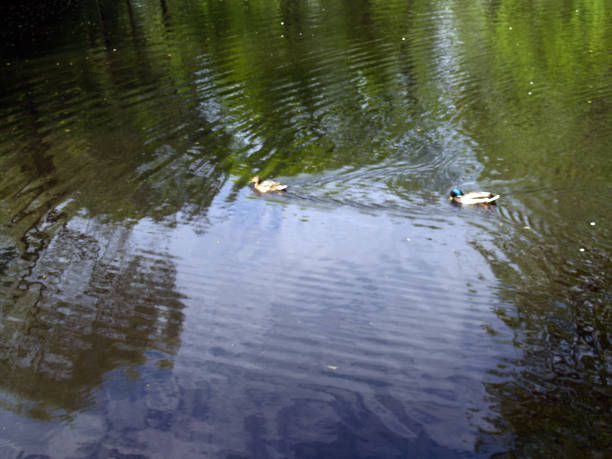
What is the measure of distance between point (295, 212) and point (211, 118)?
20.0ft

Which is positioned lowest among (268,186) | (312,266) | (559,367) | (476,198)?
(559,367)

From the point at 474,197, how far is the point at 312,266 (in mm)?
3092

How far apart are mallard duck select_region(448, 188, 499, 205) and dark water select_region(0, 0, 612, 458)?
14 centimetres

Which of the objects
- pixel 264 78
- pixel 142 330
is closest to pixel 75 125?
pixel 264 78

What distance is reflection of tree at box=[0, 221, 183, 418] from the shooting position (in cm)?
687

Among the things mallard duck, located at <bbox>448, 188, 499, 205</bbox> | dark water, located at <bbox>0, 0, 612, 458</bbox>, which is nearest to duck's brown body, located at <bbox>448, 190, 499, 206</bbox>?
mallard duck, located at <bbox>448, 188, 499, 205</bbox>

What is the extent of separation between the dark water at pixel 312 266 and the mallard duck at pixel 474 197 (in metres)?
0.14

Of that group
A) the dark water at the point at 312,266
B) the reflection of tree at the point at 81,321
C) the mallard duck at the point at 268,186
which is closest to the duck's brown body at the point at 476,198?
the dark water at the point at 312,266

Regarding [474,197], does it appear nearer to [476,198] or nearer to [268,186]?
[476,198]

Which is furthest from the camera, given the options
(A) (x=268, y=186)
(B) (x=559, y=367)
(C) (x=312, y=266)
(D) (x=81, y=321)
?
(A) (x=268, y=186)

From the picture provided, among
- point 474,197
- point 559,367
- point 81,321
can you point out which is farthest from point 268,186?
point 559,367

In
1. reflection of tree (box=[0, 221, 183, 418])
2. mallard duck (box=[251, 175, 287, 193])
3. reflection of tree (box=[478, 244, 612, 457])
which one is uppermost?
mallard duck (box=[251, 175, 287, 193])

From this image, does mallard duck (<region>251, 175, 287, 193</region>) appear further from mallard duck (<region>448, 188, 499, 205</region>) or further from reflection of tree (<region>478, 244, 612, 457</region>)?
reflection of tree (<region>478, 244, 612, 457</region>)

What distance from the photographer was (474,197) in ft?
32.3
